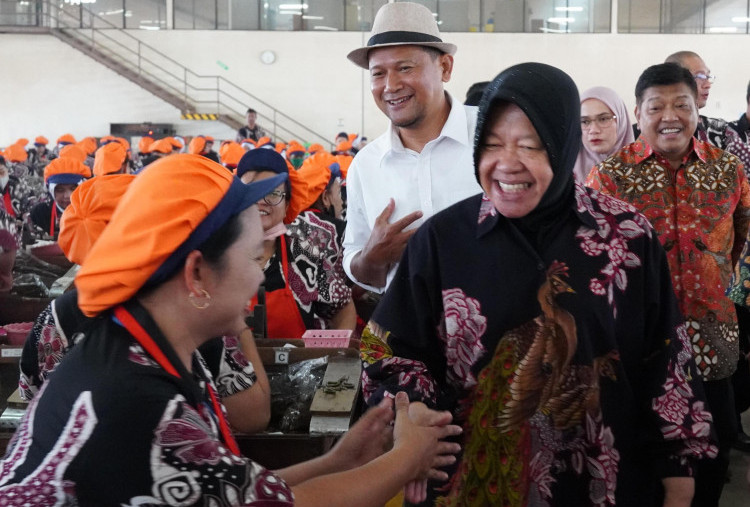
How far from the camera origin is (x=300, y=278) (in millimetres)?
3902

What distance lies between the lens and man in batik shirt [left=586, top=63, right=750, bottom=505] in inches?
114

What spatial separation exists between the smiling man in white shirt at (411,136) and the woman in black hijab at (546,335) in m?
0.81

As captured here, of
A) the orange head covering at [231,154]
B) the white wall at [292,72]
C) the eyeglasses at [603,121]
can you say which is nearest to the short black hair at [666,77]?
the eyeglasses at [603,121]

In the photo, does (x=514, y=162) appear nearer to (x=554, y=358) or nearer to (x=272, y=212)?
(x=554, y=358)

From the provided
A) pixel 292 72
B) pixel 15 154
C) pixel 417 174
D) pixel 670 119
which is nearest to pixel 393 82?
pixel 417 174

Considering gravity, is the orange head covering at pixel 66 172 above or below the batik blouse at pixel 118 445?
above

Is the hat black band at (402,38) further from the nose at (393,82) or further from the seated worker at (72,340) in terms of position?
the seated worker at (72,340)

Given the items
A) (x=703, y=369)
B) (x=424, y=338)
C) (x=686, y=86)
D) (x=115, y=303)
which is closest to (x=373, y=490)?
(x=424, y=338)

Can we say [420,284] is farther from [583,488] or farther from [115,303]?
[115,303]

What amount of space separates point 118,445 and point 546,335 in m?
0.92

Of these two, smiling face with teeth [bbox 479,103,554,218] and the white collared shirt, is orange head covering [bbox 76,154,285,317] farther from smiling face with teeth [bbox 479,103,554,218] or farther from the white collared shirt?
the white collared shirt

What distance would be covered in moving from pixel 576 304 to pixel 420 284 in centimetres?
34

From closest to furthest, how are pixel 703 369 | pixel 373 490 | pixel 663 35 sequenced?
pixel 373 490, pixel 703 369, pixel 663 35

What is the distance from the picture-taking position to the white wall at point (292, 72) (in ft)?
64.0
